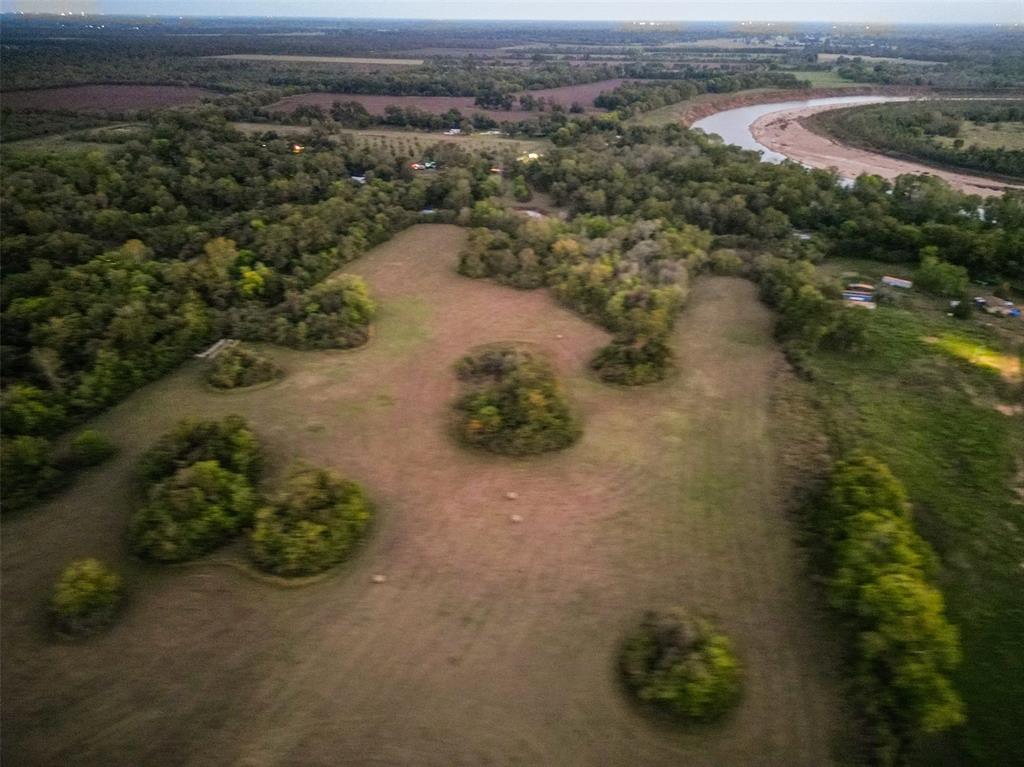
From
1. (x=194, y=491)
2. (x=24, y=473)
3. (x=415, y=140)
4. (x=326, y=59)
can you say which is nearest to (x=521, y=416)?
(x=194, y=491)

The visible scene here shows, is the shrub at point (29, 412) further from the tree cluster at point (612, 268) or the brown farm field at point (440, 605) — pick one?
the tree cluster at point (612, 268)

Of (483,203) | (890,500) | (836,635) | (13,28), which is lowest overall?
(836,635)

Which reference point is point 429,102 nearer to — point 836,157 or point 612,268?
point 836,157

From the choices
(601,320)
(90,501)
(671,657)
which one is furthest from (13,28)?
(671,657)

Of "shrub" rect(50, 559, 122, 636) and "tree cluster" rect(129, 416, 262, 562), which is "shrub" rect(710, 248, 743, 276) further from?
"shrub" rect(50, 559, 122, 636)

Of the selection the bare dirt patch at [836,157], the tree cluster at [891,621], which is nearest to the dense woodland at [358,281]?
the tree cluster at [891,621]

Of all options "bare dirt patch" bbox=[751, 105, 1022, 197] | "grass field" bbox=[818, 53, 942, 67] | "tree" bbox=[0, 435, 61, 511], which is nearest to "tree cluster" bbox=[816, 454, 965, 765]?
"tree" bbox=[0, 435, 61, 511]

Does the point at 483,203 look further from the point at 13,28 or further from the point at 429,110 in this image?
the point at 429,110
